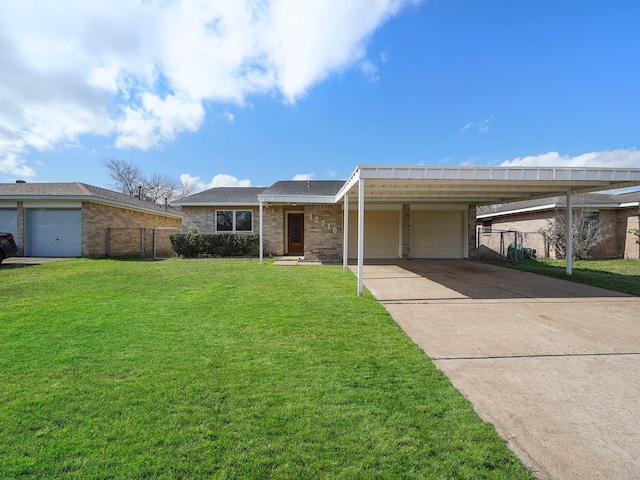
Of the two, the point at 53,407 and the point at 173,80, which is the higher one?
the point at 173,80

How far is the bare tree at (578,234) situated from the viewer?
15.5m

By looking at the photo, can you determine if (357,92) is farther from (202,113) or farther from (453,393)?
(453,393)

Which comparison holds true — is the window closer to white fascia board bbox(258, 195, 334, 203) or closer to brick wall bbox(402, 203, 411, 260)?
white fascia board bbox(258, 195, 334, 203)

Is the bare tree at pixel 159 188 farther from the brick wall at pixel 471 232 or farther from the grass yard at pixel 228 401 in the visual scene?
the grass yard at pixel 228 401

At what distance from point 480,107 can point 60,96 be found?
20.9m

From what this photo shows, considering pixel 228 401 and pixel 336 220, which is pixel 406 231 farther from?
pixel 228 401

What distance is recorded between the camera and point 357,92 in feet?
50.5

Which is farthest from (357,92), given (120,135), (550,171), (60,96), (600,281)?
(120,135)

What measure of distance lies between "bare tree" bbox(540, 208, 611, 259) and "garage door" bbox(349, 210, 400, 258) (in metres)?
8.30

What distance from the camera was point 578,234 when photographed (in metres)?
15.6

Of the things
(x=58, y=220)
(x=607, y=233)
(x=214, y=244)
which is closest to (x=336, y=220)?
(x=214, y=244)

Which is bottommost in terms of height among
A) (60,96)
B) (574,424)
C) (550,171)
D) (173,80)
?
(574,424)

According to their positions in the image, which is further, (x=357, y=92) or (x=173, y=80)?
(x=357, y=92)

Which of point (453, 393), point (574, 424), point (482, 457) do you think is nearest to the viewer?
point (482, 457)
